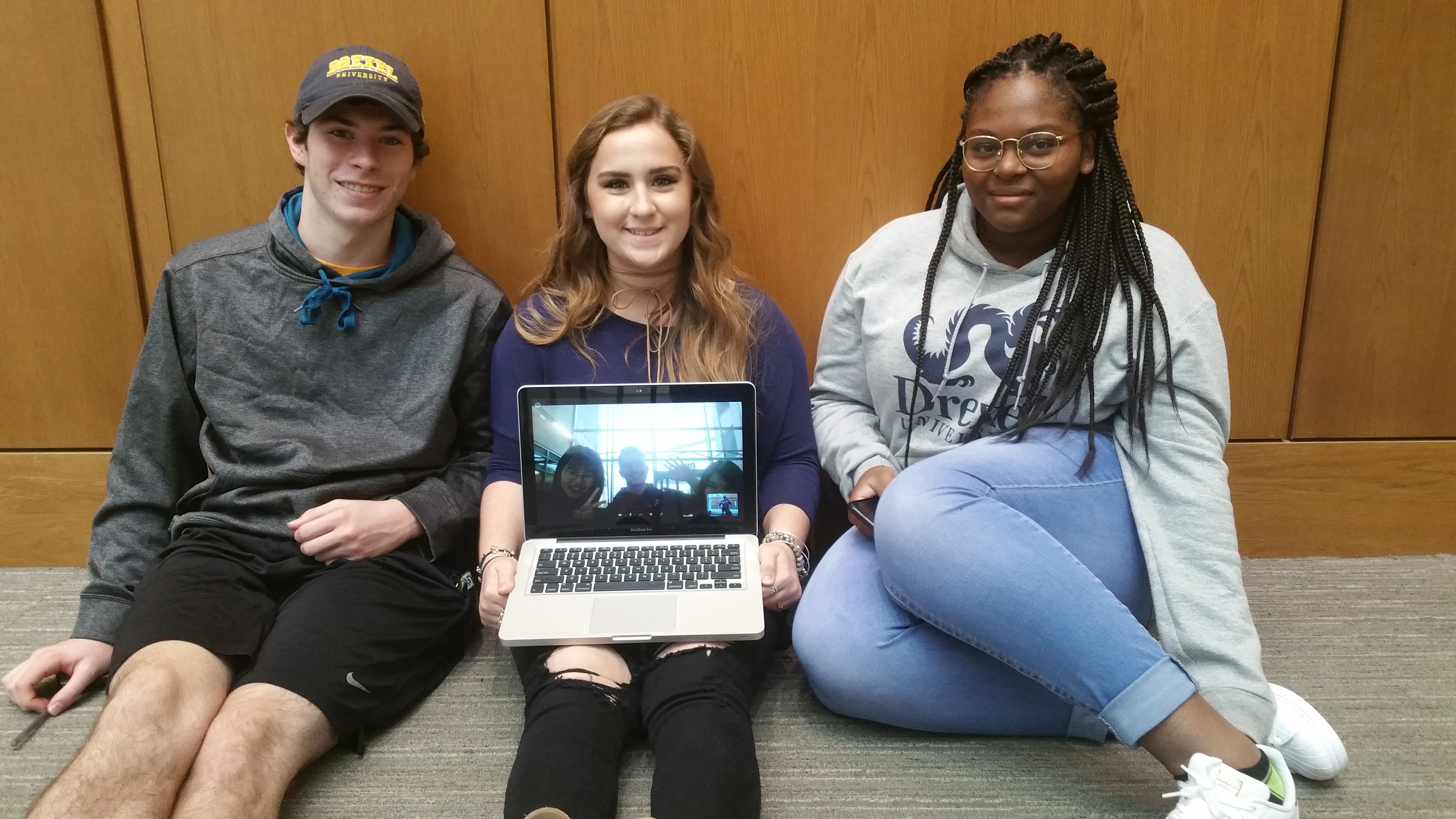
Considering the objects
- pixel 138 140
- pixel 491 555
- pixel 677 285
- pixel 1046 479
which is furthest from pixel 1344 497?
pixel 138 140

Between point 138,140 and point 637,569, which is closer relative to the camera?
point 637,569

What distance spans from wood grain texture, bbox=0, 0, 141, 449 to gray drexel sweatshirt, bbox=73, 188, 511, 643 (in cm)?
37

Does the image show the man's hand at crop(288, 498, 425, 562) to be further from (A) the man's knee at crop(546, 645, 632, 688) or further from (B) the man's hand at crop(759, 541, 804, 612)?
(B) the man's hand at crop(759, 541, 804, 612)

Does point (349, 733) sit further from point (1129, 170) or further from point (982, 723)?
point (1129, 170)

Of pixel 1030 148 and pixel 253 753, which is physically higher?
pixel 1030 148

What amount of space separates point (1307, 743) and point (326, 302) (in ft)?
5.10

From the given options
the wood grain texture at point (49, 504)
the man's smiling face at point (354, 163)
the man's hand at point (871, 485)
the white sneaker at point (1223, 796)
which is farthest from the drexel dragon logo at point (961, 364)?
the wood grain texture at point (49, 504)

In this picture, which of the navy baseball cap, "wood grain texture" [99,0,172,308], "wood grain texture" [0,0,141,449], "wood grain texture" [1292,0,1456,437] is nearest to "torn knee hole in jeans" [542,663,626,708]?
the navy baseball cap

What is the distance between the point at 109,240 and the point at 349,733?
109 cm

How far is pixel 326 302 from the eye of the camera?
1.40m

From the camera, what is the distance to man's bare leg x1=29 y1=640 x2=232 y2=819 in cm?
93

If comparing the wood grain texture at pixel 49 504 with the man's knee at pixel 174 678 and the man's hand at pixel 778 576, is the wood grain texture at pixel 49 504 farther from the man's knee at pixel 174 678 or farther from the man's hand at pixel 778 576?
the man's hand at pixel 778 576

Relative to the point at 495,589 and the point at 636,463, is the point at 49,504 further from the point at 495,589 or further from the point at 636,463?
the point at 636,463

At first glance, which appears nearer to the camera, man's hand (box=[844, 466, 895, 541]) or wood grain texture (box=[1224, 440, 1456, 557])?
man's hand (box=[844, 466, 895, 541])
